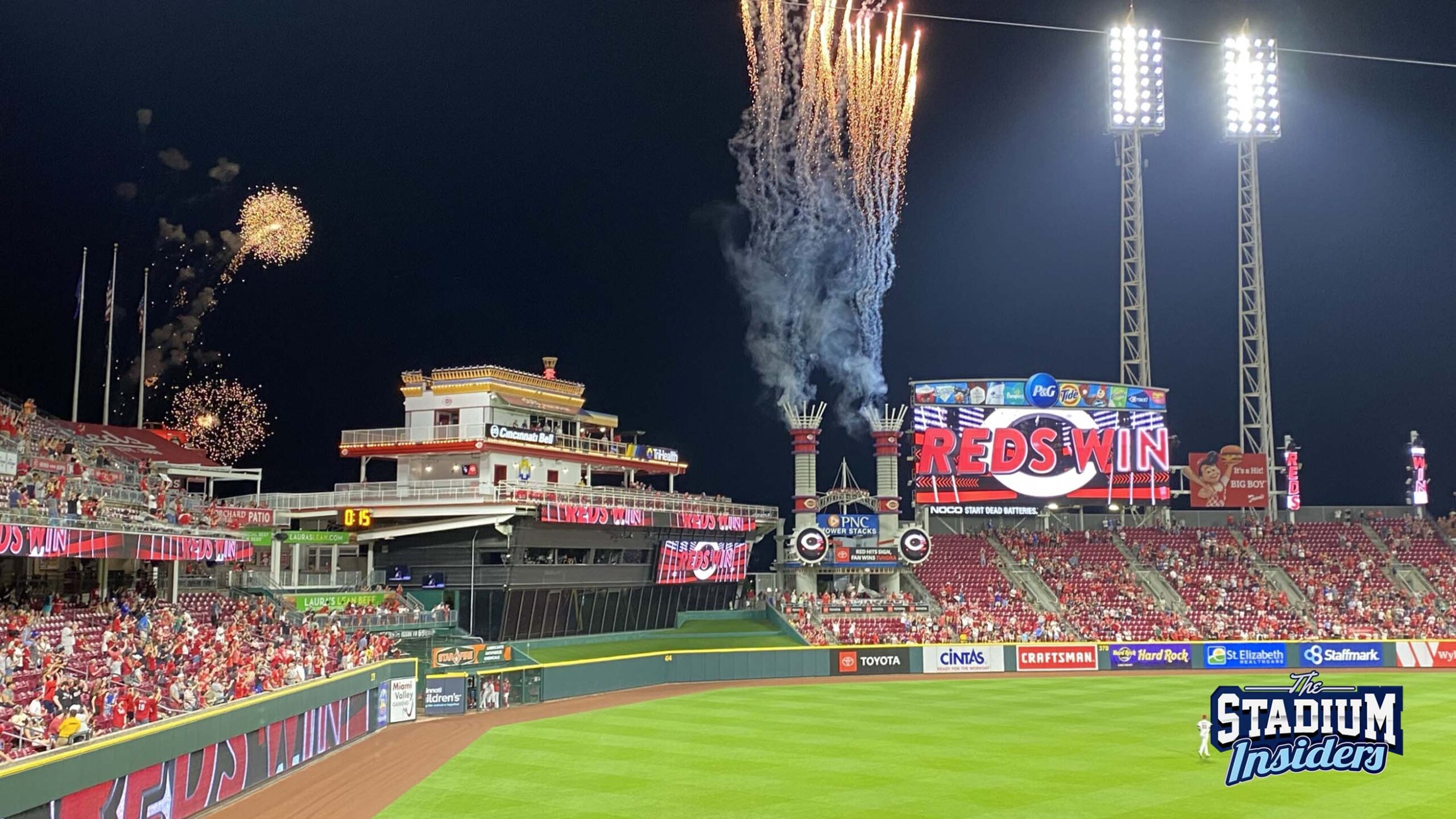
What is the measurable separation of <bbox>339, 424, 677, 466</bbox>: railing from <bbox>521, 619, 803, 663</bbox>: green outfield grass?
30.4 feet

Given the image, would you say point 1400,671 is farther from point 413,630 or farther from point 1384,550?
point 413,630

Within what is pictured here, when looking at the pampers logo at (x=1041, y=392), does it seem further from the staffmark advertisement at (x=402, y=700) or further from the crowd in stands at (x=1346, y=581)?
the staffmark advertisement at (x=402, y=700)

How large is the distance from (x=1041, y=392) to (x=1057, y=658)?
16084 millimetres

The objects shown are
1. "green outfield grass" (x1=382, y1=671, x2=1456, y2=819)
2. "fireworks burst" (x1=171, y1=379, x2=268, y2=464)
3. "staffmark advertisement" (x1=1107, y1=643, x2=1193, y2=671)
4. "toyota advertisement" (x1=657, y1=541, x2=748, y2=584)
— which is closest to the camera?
"green outfield grass" (x1=382, y1=671, x2=1456, y2=819)

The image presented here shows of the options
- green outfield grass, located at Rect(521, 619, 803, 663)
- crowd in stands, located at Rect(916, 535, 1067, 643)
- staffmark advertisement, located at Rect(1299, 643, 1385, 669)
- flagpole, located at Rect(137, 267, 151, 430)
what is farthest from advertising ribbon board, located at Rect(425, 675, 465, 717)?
staffmark advertisement, located at Rect(1299, 643, 1385, 669)

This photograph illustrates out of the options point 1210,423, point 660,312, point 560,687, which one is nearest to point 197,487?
point 560,687

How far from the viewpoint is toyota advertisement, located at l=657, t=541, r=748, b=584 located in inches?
2370

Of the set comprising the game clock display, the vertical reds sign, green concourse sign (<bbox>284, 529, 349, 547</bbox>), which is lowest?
green concourse sign (<bbox>284, 529, 349, 547</bbox>)

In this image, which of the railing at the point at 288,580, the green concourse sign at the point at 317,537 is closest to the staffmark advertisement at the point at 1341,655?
the railing at the point at 288,580

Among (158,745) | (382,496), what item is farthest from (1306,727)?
(382,496)

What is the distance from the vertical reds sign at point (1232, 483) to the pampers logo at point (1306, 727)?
168ft

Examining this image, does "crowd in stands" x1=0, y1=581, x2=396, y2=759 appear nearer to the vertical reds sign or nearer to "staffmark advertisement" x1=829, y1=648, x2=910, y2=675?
"staffmark advertisement" x1=829, y1=648, x2=910, y2=675

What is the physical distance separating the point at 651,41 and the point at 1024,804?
6346cm

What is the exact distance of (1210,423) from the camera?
9506 cm
